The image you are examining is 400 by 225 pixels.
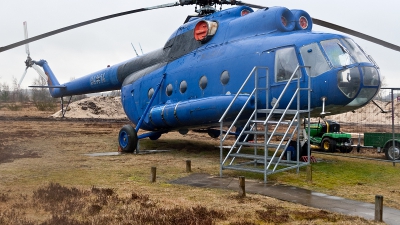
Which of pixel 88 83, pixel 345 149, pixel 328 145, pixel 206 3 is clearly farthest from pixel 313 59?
pixel 88 83

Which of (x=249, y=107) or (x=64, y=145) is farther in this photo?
(x=64, y=145)

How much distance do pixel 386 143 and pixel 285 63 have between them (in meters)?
7.32

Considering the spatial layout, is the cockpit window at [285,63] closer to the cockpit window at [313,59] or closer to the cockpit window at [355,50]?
the cockpit window at [313,59]

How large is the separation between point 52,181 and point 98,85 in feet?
38.3

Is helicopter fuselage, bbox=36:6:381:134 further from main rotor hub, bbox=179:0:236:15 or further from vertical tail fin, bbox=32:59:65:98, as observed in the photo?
vertical tail fin, bbox=32:59:65:98

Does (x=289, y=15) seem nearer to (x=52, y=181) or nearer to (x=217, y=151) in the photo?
(x=217, y=151)

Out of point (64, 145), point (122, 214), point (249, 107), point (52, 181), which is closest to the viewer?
point (122, 214)

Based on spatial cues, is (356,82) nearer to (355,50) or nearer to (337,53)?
(337,53)

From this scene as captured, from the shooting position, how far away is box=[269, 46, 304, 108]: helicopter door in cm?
1122

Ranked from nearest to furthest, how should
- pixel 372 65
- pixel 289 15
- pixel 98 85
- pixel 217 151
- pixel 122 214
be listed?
1. pixel 122 214
2. pixel 372 65
3. pixel 289 15
4. pixel 217 151
5. pixel 98 85

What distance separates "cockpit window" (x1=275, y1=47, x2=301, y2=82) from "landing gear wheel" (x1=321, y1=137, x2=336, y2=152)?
28.8 ft

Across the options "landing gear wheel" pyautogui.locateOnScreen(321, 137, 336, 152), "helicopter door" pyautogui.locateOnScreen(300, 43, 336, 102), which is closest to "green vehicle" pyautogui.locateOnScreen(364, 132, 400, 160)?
"landing gear wheel" pyautogui.locateOnScreen(321, 137, 336, 152)

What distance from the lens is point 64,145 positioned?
734 inches

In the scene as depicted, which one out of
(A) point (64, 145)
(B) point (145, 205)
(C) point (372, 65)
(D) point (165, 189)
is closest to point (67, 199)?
(B) point (145, 205)
